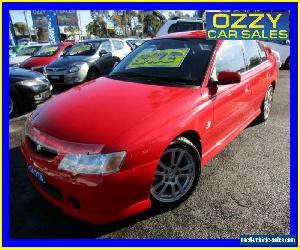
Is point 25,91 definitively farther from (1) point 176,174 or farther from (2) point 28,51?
(2) point 28,51

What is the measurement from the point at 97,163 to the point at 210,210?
1.25 m

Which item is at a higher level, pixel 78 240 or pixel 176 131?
pixel 176 131

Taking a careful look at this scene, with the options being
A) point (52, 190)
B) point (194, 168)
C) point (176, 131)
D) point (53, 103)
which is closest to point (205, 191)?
point (194, 168)

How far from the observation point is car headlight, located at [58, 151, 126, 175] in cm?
223

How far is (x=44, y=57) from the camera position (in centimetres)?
1030

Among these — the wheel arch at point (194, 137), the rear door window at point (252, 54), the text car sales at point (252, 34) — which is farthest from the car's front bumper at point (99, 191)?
the rear door window at point (252, 54)

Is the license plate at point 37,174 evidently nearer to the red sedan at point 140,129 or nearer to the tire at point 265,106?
the red sedan at point 140,129

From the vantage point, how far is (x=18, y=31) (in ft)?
190

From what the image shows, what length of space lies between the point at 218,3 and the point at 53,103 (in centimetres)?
217

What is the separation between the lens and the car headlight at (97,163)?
7.31 feet

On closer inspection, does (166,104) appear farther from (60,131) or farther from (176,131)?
(60,131)

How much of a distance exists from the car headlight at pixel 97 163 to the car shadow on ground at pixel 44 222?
2.14 feet

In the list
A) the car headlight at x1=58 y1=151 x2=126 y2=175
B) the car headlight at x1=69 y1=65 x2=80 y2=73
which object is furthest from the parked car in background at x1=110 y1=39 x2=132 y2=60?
the car headlight at x1=58 y1=151 x2=126 y2=175

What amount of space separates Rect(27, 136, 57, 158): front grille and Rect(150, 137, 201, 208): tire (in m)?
0.92
